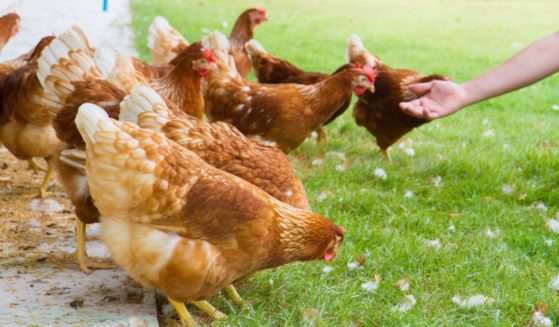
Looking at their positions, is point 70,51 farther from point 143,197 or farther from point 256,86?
point 256,86

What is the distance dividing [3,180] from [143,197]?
2445mm

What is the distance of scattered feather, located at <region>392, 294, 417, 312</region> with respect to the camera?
3.28 meters

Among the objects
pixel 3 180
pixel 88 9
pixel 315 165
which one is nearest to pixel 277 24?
pixel 88 9

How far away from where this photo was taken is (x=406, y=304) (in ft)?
11.0

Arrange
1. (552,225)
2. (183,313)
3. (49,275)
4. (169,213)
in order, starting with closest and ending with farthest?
(169,213) → (183,313) → (49,275) → (552,225)

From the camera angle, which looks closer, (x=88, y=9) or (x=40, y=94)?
(x=40, y=94)

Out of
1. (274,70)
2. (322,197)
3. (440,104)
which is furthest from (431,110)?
(274,70)

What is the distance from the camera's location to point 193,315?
129 inches

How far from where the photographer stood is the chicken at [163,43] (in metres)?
6.90

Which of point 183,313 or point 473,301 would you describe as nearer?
point 183,313

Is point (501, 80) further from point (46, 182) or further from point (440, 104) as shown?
point (46, 182)

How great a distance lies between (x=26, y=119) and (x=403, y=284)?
8.39 feet

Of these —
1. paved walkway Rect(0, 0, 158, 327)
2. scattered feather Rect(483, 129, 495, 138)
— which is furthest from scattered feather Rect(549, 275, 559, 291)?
scattered feather Rect(483, 129, 495, 138)

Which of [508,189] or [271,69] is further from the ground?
[271,69]
